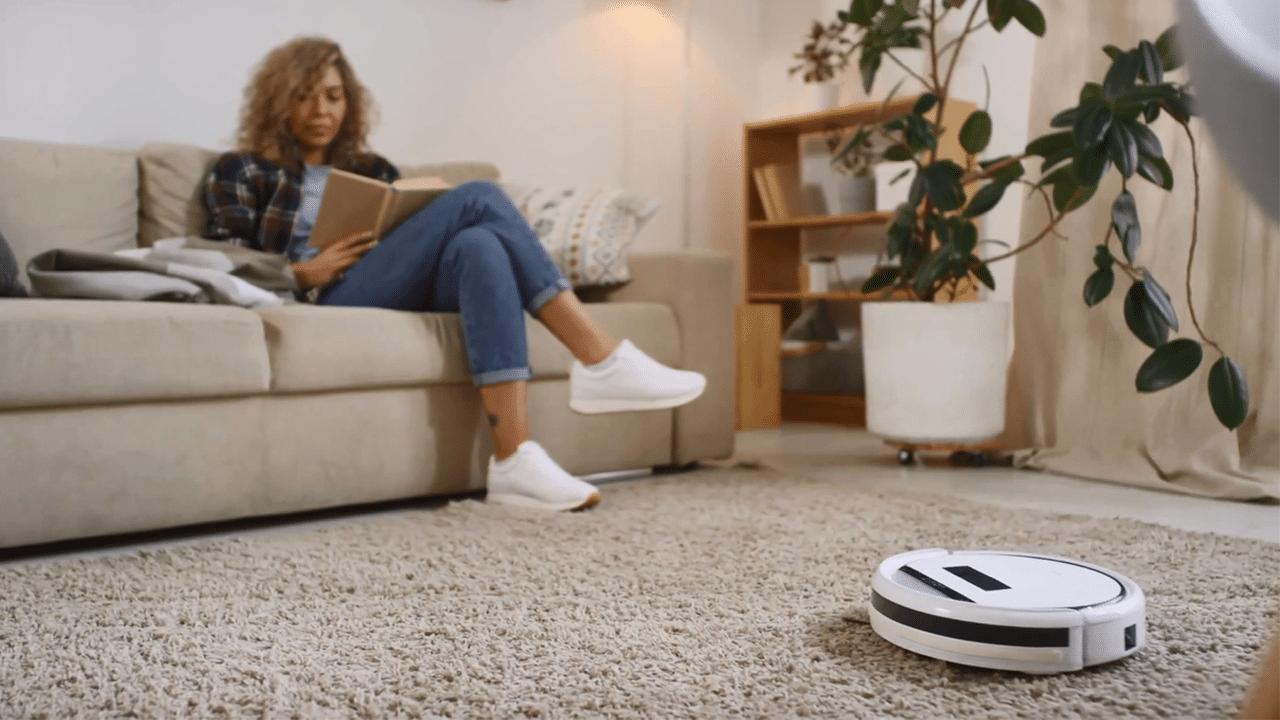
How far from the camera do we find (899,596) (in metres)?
1.10

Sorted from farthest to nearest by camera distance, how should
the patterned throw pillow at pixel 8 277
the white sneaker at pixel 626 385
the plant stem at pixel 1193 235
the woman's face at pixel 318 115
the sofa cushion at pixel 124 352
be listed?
the woman's face at pixel 318 115 → the plant stem at pixel 1193 235 → the white sneaker at pixel 626 385 → the patterned throw pillow at pixel 8 277 → the sofa cushion at pixel 124 352

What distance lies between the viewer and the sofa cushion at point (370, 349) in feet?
6.16

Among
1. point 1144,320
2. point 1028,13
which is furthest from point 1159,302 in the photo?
point 1028,13

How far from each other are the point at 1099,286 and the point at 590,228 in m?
1.13

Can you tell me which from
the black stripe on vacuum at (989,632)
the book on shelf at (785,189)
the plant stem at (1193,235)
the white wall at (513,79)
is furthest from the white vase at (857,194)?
the black stripe on vacuum at (989,632)

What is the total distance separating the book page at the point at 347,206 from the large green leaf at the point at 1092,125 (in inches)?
52.5

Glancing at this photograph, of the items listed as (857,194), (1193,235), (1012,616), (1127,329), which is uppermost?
(857,194)

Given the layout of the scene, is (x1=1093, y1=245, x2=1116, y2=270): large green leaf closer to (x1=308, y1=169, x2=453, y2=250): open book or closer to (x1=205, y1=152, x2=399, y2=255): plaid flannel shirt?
(x1=308, y1=169, x2=453, y2=250): open book

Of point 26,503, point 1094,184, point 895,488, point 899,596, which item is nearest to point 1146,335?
point 1094,184

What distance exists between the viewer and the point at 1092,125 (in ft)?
6.48

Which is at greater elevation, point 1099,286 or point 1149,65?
point 1149,65

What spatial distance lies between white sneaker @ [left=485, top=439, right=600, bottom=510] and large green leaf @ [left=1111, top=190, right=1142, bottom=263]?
3.86 feet

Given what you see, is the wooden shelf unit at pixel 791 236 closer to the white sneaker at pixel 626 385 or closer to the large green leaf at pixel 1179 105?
the large green leaf at pixel 1179 105

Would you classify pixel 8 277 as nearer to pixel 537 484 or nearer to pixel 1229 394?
pixel 537 484
